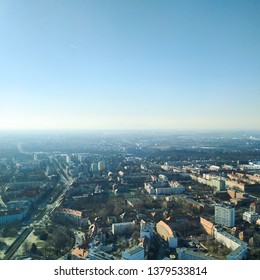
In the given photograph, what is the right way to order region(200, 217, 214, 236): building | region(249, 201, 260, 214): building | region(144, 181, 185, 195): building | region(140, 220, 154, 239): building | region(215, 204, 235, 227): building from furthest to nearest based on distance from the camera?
region(144, 181, 185, 195): building → region(249, 201, 260, 214): building → region(215, 204, 235, 227): building → region(200, 217, 214, 236): building → region(140, 220, 154, 239): building

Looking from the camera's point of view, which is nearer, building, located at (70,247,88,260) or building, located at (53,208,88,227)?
building, located at (70,247,88,260)

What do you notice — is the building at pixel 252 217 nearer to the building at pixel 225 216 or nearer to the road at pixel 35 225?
the building at pixel 225 216

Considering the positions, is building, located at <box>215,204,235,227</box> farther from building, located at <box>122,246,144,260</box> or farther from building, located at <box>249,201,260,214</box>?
building, located at <box>122,246,144,260</box>

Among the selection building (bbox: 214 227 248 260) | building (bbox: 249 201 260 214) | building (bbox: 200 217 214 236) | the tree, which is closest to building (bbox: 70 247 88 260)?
the tree

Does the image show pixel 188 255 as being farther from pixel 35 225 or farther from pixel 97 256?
pixel 35 225

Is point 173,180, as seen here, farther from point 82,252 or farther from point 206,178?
point 82,252
